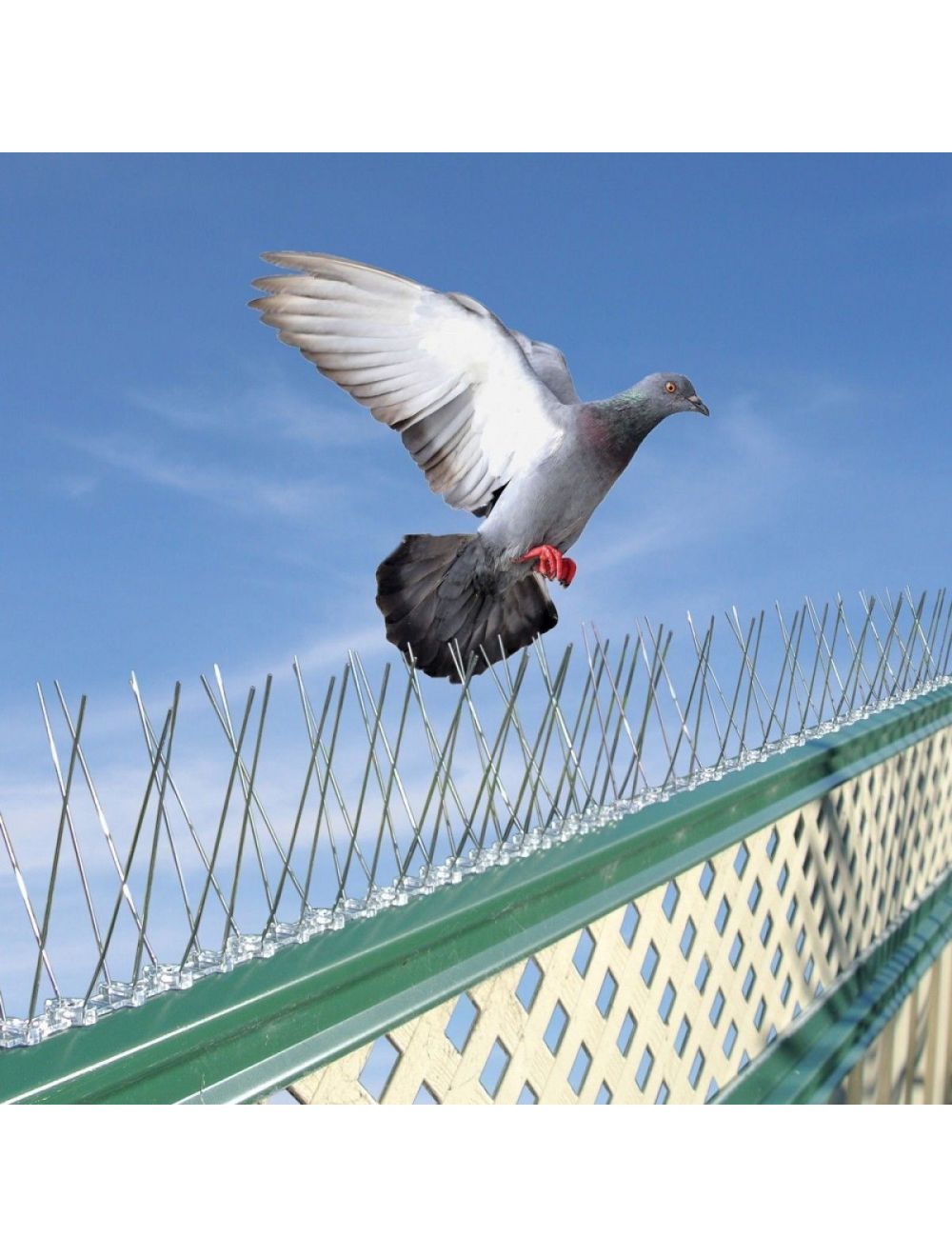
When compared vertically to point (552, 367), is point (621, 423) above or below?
below

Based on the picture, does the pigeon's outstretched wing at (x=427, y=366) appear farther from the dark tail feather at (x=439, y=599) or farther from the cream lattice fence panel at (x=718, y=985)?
the cream lattice fence panel at (x=718, y=985)

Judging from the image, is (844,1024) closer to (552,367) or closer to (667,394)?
(667,394)

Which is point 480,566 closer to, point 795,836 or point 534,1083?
point 795,836

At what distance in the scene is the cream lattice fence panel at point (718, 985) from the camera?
145 centimetres

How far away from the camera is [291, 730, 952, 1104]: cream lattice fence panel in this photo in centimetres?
145

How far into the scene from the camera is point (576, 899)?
169cm

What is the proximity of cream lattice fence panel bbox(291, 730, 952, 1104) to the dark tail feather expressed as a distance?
2.86 ft

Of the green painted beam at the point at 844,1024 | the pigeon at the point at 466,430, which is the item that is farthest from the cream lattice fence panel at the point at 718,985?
the pigeon at the point at 466,430

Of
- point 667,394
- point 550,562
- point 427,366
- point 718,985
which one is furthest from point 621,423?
point 718,985

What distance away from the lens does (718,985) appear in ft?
6.95

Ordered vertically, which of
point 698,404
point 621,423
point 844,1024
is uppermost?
point 698,404

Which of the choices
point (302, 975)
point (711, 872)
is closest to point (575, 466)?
Answer: point (711, 872)

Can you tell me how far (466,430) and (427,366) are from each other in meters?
0.20

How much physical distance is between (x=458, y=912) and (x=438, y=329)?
5.29 feet
